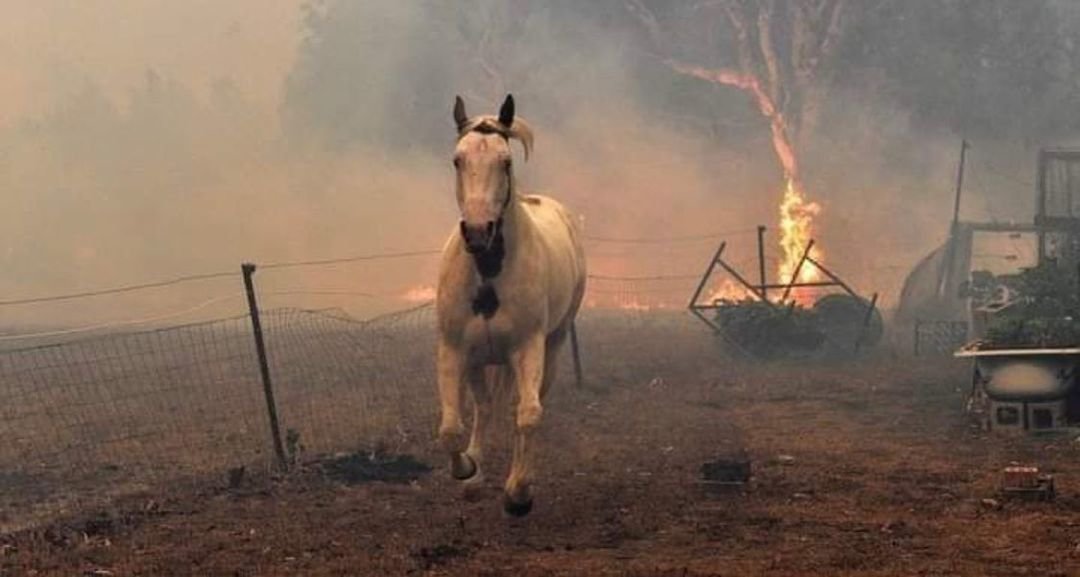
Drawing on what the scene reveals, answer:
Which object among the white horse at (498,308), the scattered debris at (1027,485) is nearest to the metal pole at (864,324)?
the scattered debris at (1027,485)

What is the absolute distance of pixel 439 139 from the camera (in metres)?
42.0

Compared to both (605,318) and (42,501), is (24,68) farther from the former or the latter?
(42,501)

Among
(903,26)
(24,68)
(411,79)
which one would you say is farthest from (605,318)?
(24,68)

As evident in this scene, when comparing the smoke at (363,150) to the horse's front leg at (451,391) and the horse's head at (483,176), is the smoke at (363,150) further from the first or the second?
the horse's head at (483,176)

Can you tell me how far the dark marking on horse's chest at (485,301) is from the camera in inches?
339

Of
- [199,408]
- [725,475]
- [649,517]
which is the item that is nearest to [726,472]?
[725,475]

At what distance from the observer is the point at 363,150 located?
4591cm

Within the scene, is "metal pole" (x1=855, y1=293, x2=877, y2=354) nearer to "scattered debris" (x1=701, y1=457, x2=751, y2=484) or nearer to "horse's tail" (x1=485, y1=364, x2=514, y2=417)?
"scattered debris" (x1=701, y1=457, x2=751, y2=484)

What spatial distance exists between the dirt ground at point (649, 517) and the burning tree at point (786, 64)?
2089 cm

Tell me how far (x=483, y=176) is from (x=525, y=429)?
1954 millimetres

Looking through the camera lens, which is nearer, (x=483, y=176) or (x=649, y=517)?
(x=483, y=176)

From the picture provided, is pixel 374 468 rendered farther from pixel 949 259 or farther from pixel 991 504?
pixel 949 259

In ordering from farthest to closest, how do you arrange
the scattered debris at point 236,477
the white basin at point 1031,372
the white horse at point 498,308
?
the white basin at point 1031,372, the scattered debris at point 236,477, the white horse at point 498,308

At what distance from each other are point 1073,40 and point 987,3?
298 centimetres
